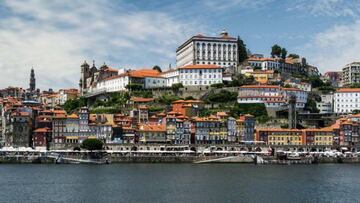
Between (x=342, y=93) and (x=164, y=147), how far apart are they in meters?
30.7

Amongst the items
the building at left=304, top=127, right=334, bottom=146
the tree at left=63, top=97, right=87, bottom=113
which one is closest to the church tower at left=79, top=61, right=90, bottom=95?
the tree at left=63, top=97, right=87, bottom=113

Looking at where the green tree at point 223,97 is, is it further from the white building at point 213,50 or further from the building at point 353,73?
the building at point 353,73

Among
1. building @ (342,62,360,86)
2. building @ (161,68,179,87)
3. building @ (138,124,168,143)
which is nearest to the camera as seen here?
building @ (138,124,168,143)

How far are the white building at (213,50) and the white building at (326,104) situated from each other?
14234mm

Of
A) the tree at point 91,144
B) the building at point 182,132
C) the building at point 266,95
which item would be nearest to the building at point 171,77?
the building at point 266,95

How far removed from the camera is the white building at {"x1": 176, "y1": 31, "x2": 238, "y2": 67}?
313ft

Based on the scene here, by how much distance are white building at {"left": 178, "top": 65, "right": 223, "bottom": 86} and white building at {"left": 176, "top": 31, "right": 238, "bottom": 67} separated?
5.82 m

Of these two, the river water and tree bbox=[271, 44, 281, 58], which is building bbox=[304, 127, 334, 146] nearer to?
the river water

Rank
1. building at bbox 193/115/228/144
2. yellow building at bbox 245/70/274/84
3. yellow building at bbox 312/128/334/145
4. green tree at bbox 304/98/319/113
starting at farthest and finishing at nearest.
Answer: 1. yellow building at bbox 245/70/274/84
2. green tree at bbox 304/98/319/113
3. yellow building at bbox 312/128/334/145
4. building at bbox 193/115/228/144

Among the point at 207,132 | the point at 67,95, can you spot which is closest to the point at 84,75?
the point at 67,95

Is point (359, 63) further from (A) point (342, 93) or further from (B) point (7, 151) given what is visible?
(B) point (7, 151)

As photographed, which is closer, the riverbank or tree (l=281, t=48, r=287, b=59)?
the riverbank

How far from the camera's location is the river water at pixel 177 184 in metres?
36.4

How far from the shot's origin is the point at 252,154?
6900cm
